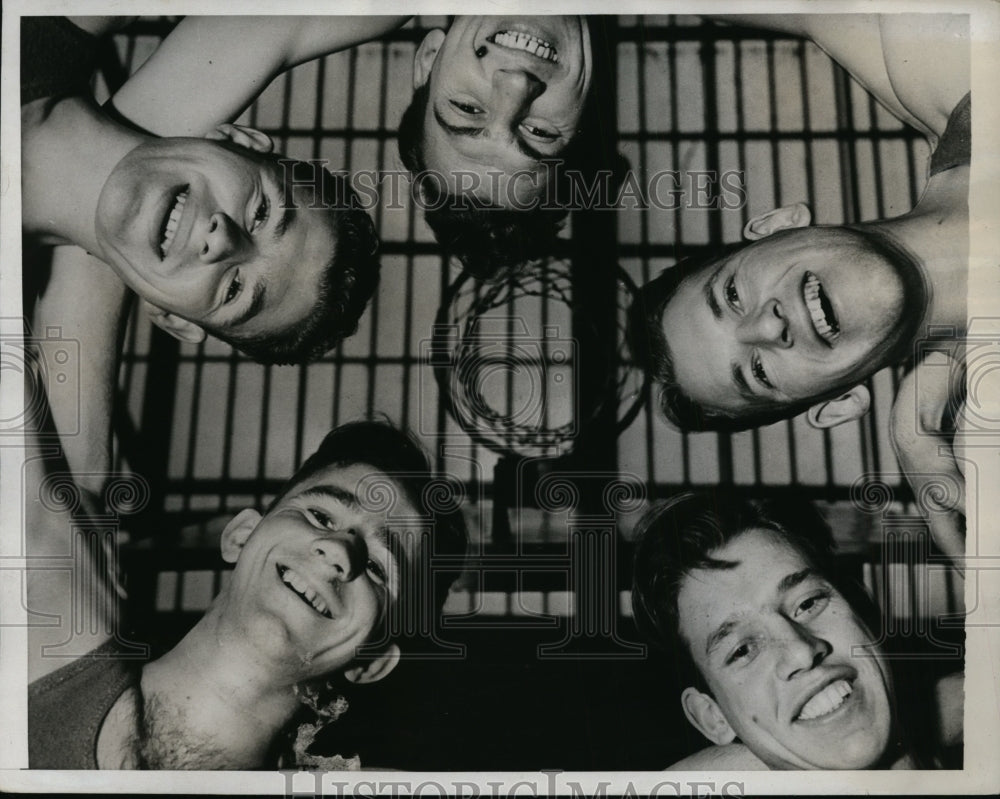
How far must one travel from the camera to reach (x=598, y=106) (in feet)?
5.17

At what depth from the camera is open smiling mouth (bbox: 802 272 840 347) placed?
1501mm

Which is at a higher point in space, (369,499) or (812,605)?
(369,499)

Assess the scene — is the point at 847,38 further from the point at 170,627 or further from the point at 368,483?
the point at 170,627

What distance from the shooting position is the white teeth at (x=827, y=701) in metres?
1.49

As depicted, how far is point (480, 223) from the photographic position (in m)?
1.56

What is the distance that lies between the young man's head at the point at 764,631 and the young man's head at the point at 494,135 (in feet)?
2.05

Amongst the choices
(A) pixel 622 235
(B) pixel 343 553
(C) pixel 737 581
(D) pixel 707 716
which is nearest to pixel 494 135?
(A) pixel 622 235

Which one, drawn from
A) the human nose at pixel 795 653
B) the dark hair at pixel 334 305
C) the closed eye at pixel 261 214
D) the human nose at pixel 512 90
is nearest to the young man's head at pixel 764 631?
the human nose at pixel 795 653

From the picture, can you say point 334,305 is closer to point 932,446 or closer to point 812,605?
point 812,605

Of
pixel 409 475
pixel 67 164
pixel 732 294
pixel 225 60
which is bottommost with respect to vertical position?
pixel 409 475

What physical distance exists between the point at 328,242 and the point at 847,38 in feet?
3.65

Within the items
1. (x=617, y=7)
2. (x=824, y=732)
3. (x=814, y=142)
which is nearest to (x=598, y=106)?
(x=617, y=7)

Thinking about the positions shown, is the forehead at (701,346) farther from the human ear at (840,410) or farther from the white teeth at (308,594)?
the white teeth at (308,594)

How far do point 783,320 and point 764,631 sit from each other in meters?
0.59
